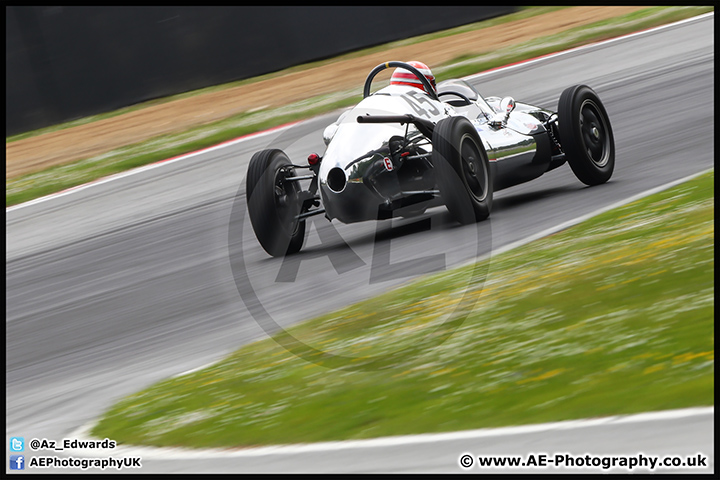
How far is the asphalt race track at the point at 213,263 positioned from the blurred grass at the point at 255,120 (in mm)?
759

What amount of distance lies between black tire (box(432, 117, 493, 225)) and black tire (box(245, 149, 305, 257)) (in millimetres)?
1425

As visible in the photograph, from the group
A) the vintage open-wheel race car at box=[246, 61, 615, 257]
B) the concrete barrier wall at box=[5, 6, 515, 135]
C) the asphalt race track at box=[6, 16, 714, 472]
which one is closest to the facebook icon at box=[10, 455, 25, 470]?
the asphalt race track at box=[6, 16, 714, 472]

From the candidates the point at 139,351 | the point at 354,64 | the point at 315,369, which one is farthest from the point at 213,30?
the point at 315,369

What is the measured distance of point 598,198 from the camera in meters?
7.90

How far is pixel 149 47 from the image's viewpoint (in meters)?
15.4

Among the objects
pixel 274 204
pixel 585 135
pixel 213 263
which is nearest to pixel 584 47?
pixel 585 135

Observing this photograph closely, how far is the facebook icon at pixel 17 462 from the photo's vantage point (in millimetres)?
4469

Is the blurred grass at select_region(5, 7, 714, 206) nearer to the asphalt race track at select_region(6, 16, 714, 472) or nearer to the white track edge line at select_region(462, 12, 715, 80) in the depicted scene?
the white track edge line at select_region(462, 12, 715, 80)

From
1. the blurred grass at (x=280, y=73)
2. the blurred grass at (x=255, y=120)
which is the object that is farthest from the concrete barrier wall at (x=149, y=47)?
the blurred grass at (x=255, y=120)

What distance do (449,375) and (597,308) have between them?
0.94 m

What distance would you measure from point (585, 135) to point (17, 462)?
18.1ft

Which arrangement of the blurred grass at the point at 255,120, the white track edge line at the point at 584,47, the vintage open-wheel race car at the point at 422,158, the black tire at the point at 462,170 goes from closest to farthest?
the black tire at the point at 462,170, the vintage open-wheel race car at the point at 422,158, the blurred grass at the point at 255,120, the white track edge line at the point at 584,47

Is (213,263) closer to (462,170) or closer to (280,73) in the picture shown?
(462,170)

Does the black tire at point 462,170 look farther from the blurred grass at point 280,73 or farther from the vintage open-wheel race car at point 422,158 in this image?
the blurred grass at point 280,73
